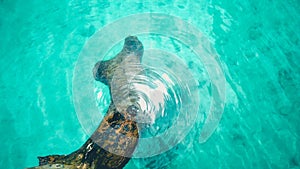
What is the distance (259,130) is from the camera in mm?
5594

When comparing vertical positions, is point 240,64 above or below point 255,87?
above

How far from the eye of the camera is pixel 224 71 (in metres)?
6.27

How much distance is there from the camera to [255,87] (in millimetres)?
6133

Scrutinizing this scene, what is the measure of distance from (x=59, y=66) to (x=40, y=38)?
1334 mm

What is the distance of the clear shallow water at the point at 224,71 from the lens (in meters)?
5.40

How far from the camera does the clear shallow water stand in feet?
17.7

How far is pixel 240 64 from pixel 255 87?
0.79 m

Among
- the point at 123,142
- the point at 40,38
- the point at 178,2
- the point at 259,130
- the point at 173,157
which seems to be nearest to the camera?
the point at 123,142

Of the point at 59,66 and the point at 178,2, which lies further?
the point at 178,2

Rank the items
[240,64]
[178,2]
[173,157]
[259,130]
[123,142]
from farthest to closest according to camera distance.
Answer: [178,2], [240,64], [259,130], [173,157], [123,142]

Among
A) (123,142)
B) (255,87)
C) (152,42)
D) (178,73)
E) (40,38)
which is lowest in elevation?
(123,142)

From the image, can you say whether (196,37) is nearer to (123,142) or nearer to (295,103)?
(295,103)

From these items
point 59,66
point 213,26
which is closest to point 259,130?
point 213,26

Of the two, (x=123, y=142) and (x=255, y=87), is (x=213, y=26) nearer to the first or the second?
(x=255, y=87)
